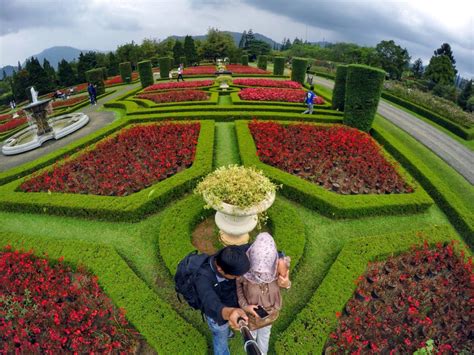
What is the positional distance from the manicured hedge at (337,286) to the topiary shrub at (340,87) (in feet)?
38.0

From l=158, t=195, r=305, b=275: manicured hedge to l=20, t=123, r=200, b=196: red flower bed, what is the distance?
1.98m

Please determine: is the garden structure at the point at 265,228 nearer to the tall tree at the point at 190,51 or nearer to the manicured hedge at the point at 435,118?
the manicured hedge at the point at 435,118

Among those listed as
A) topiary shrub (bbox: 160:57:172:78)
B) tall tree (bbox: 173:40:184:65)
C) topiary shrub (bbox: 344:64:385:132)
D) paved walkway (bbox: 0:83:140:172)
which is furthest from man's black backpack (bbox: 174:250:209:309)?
tall tree (bbox: 173:40:184:65)

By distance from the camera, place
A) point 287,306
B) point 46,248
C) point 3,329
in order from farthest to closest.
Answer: point 46,248
point 287,306
point 3,329

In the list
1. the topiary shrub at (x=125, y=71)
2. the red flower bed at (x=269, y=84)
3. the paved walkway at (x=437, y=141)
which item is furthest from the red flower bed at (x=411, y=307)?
the topiary shrub at (x=125, y=71)

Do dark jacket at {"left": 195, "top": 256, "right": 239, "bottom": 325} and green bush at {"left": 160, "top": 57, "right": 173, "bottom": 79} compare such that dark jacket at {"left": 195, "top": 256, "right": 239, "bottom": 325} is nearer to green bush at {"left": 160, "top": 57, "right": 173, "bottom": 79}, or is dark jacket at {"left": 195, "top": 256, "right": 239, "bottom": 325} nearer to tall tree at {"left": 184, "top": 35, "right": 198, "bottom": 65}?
green bush at {"left": 160, "top": 57, "right": 173, "bottom": 79}

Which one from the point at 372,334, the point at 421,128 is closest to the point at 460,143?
the point at 421,128

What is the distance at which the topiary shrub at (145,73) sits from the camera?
26.7 metres

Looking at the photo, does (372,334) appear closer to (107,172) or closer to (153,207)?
(153,207)

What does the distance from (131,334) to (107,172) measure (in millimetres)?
6506

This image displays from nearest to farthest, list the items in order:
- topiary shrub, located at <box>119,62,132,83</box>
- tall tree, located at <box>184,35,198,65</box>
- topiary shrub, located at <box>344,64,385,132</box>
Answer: topiary shrub, located at <box>344,64,385,132</box>
topiary shrub, located at <box>119,62,132,83</box>
tall tree, located at <box>184,35,198,65</box>

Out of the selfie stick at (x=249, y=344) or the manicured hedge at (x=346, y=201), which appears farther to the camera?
the manicured hedge at (x=346, y=201)

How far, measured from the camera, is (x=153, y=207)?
27.3ft

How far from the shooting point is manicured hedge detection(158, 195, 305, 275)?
6531 millimetres
